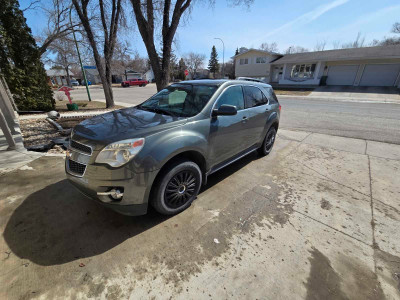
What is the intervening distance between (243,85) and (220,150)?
146cm

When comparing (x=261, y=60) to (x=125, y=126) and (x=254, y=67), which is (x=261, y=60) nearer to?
(x=254, y=67)

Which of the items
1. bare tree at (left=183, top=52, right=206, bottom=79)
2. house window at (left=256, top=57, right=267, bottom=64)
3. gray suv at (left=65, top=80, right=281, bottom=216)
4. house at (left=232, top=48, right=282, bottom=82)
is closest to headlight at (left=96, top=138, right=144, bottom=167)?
gray suv at (left=65, top=80, right=281, bottom=216)

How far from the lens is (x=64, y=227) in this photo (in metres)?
2.31

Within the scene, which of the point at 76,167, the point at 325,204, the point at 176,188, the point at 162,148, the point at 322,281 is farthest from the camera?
the point at 325,204

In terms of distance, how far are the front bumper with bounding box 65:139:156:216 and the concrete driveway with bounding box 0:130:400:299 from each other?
0.46 meters

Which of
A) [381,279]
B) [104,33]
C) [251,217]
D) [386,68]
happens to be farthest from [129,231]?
[386,68]

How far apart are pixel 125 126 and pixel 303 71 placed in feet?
102

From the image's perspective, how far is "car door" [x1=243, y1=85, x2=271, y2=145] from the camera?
11.6 ft

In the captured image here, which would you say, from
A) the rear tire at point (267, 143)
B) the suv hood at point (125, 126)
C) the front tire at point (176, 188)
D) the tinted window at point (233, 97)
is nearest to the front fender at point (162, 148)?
the suv hood at point (125, 126)

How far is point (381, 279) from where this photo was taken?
1.79 m

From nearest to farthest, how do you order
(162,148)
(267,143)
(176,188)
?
(162,148) → (176,188) → (267,143)

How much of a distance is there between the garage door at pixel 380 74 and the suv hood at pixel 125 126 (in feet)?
97.1

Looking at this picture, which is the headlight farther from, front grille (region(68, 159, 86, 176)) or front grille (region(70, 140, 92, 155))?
front grille (region(68, 159, 86, 176))

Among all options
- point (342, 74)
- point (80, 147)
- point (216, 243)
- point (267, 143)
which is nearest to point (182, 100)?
point (80, 147)
